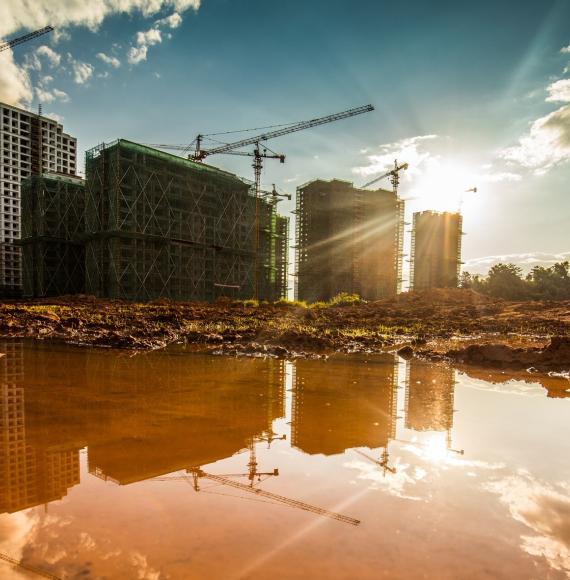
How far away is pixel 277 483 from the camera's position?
2.31 meters

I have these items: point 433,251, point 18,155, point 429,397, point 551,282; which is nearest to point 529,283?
point 551,282

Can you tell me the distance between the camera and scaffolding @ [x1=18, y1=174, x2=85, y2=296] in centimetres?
4188

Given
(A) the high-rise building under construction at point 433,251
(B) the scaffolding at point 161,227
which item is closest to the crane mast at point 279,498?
(B) the scaffolding at point 161,227

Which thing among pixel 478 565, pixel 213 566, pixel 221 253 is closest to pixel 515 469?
pixel 478 565

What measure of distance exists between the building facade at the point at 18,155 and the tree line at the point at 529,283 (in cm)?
6216

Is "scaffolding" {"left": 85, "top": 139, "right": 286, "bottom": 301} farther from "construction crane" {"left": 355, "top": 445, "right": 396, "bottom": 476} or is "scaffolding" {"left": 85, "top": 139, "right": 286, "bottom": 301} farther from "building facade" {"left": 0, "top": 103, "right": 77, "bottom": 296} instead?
"building facade" {"left": 0, "top": 103, "right": 77, "bottom": 296}

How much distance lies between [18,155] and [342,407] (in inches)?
3056

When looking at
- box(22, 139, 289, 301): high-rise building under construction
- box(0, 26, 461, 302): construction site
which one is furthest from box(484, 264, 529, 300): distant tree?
box(22, 139, 289, 301): high-rise building under construction

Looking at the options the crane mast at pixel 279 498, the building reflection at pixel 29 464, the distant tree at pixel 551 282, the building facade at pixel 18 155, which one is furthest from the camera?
the building facade at pixel 18 155

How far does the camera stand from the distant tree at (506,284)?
139 ft

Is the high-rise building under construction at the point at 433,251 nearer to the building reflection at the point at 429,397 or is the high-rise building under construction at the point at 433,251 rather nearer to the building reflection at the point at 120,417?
the building reflection at the point at 429,397

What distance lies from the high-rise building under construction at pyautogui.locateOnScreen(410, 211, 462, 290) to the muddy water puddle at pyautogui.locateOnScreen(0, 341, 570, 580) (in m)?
65.0

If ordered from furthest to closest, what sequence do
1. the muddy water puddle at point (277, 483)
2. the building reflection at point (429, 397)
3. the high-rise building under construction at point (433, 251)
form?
the high-rise building under construction at point (433, 251) → the building reflection at point (429, 397) → the muddy water puddle at point (277, 483)

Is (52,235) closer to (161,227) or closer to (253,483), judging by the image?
(161,227)
